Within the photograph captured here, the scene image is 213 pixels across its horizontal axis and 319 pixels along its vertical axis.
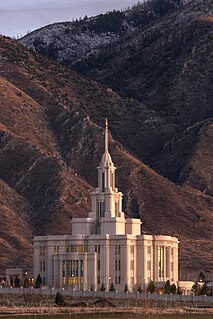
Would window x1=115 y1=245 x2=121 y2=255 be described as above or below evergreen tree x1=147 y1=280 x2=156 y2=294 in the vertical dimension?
above

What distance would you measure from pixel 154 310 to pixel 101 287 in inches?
1607

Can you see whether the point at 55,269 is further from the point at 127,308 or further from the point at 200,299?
the point at 127,308

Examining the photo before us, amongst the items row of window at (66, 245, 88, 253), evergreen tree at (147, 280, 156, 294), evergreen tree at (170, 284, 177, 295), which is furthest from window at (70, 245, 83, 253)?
evergreen tree at (170, 284, 177, 295)

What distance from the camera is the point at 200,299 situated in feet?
577

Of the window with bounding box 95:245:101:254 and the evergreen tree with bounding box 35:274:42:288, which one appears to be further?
the window with bounding box 95:245:101:254

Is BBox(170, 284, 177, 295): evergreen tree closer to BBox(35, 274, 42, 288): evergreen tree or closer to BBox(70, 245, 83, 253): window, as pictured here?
BBox(70, 245, 83, 253): window

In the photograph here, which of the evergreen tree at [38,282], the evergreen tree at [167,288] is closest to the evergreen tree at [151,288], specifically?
the evergreen tree at [167,288]

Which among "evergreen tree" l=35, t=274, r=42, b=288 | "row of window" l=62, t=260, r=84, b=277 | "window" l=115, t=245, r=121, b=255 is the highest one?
"window" l=115, t=245, r=121, b=255

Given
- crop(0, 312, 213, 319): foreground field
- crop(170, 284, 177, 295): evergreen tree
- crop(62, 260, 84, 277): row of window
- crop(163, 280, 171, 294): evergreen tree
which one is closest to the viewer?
crop(0, 312, 213, 319): foreground field

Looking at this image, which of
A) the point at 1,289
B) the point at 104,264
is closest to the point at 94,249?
the point at 104,264

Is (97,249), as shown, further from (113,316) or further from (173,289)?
(113,316)

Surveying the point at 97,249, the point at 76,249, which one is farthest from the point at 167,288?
the point at 76,249

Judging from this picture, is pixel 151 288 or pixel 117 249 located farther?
pixel 117 249

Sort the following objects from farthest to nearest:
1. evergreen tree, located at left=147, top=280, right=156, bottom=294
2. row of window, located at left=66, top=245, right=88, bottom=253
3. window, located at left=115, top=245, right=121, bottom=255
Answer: row of window, located at left=66, top=245, right=88, bottom=253 → window, located at left=115, top=245, right=121, bottom=255 → evergreen tree, located at left=147, top=280, right=156, bottom=294
